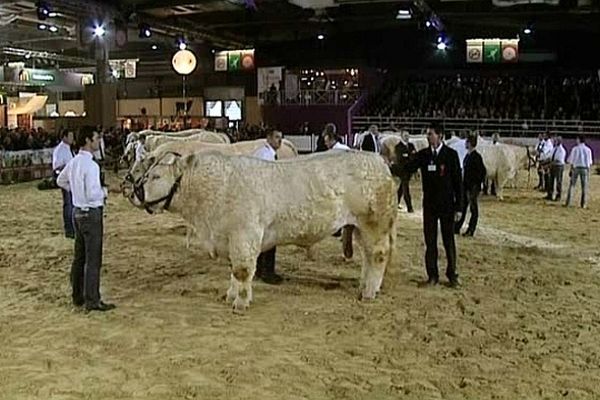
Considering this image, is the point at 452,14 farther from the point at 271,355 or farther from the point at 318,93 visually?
the point at 271,355

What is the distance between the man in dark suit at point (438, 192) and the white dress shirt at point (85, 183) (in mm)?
3284

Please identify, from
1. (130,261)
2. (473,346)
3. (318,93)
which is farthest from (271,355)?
(318,93)

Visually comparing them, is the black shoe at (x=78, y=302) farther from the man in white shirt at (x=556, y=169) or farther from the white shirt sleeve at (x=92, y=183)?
the man in white shirt at (x=556, y=169)

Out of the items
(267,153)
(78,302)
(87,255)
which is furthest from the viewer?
(267,153)

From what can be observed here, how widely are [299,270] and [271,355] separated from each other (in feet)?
10.3

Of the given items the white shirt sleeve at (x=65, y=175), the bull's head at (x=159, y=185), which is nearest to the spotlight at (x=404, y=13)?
the white shirt sleeve at (x=65, y=175)

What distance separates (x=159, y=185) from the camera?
7059 mm

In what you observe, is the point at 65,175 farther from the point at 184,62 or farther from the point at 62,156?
the point at 184,62

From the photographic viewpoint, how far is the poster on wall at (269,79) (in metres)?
34.8

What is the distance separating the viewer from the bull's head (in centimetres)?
706

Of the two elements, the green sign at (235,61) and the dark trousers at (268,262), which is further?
the green sign at (235,61)

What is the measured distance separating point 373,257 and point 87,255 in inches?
109

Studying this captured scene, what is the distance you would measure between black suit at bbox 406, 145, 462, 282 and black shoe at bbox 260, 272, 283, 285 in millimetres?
1618

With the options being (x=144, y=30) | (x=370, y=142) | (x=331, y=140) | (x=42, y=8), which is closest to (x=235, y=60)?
(x=144, y=30)
